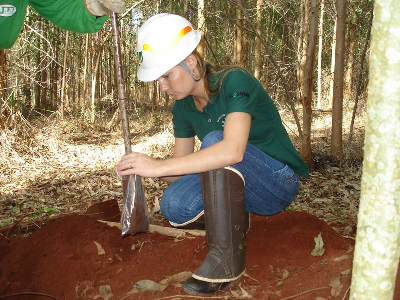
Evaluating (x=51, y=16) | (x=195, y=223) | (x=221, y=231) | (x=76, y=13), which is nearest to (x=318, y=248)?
(x=221, y=231)

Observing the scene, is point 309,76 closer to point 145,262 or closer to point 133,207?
point 133,207

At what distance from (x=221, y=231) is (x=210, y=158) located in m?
0.41

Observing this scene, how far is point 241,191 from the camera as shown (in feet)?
6.76

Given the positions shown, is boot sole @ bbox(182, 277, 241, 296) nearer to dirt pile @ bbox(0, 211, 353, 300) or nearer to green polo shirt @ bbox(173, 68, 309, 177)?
dirt pile @ bbox(0, 211, 353, 300)

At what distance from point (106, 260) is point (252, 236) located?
97 cm

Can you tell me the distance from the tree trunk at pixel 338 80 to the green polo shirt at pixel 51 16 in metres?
3.21

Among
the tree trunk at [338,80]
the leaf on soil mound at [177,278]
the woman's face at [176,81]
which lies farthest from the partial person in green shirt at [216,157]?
the tree trunk at [338,80]

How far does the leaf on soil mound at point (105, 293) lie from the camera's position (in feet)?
6.79

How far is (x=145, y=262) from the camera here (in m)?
2.32

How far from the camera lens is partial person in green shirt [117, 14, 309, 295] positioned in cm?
198


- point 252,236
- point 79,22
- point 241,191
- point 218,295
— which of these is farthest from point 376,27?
point 79,22

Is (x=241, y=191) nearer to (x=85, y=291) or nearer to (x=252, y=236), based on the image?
(x=252, y=236)

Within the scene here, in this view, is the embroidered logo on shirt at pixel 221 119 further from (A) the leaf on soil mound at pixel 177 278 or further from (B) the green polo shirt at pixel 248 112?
(A) the leaf on soil mound at pixel 177 278

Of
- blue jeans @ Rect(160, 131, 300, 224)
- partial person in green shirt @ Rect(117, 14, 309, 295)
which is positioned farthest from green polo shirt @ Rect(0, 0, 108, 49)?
blue jeans @ Rect(160, 131, 300, 224)
